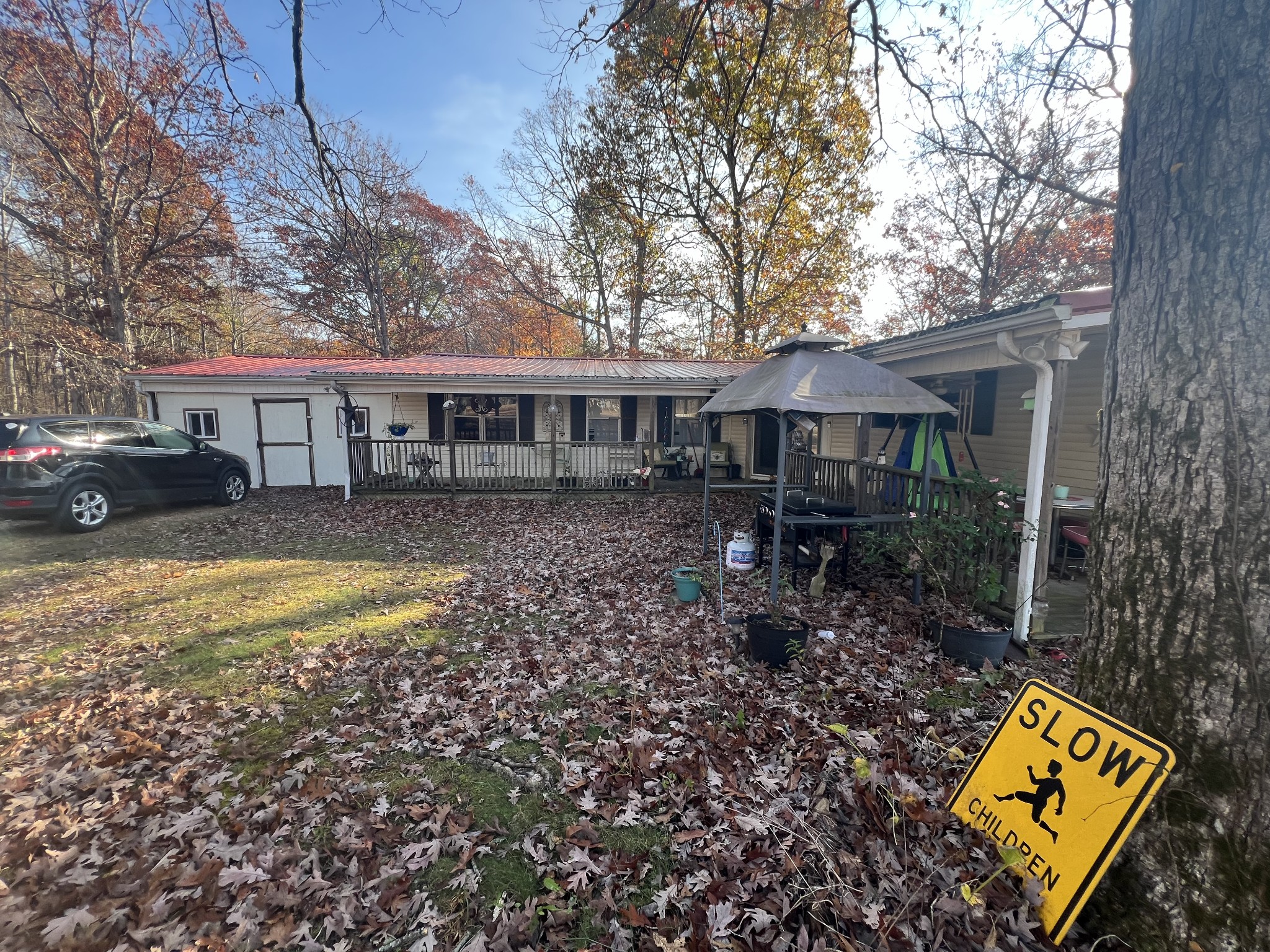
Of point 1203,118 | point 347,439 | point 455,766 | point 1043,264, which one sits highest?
point 1043,264

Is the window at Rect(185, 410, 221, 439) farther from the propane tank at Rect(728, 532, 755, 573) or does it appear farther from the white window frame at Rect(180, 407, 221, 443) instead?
the propane tank at Rect(728, 532, 755, 573)

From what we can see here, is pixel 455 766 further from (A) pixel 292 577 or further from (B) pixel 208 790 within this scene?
(A) pixel 292 577

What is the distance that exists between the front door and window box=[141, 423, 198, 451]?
12.4 metres

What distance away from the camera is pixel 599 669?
163 inches

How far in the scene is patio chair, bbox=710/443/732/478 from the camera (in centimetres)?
1401

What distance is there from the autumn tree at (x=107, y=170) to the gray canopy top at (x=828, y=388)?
14.9 m

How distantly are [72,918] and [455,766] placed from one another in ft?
4.93

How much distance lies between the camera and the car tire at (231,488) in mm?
10383

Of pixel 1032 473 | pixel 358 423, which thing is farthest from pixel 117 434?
pixel 1032 473

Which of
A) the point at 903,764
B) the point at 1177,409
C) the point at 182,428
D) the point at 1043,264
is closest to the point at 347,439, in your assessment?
the point at 182,428

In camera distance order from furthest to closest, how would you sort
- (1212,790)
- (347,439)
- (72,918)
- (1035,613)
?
(347,439) < (1035,613) < (72,918) < (1212,790)

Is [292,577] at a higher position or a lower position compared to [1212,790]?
lower

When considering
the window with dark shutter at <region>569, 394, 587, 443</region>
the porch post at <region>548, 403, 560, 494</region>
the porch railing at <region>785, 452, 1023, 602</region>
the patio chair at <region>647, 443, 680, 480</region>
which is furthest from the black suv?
the porch railing at <region>785, 452, 1023, 602</region>

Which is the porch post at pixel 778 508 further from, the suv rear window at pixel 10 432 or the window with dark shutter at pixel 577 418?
the suv rear window at pixel 10 432
